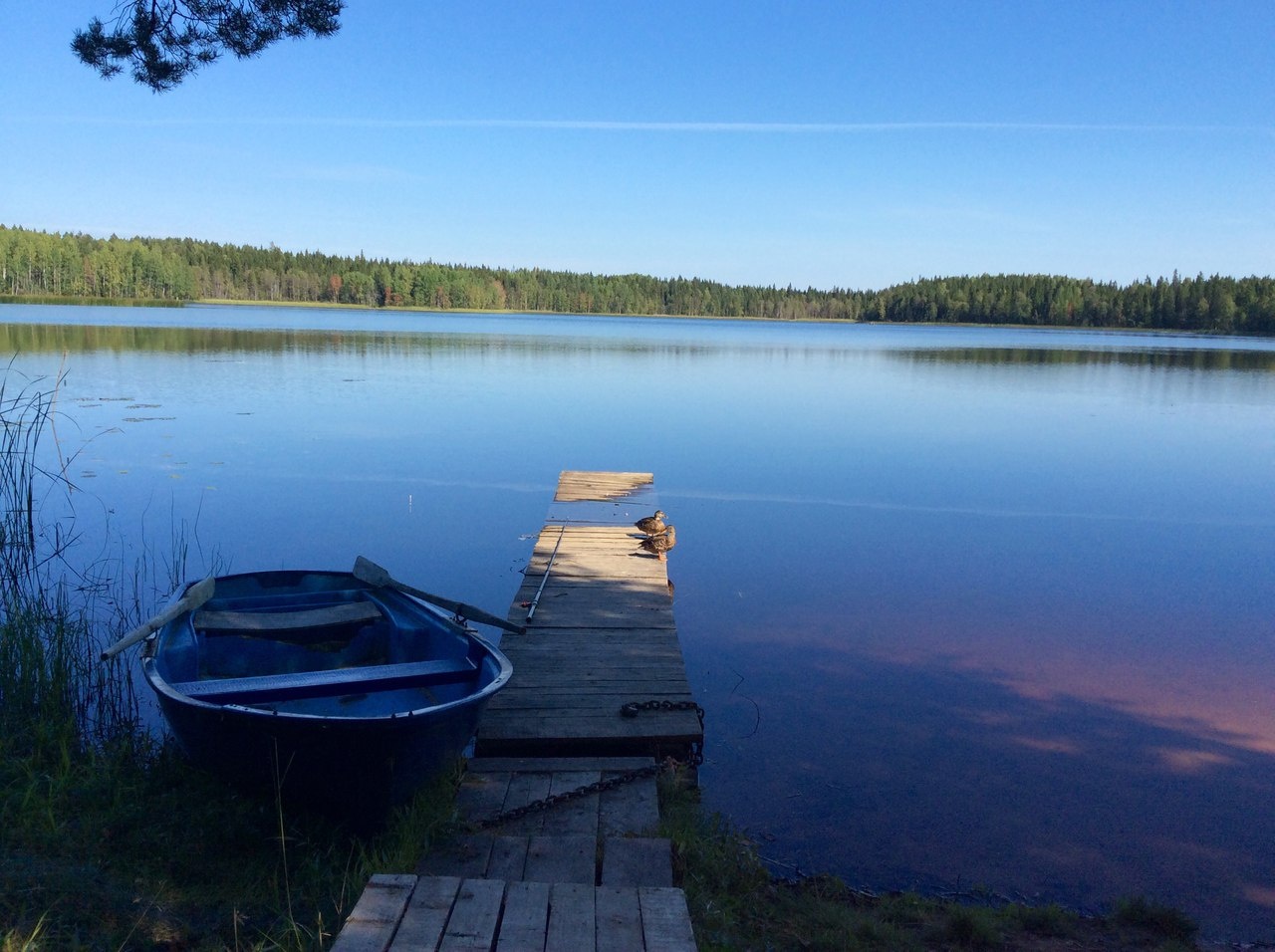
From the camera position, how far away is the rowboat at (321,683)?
11.8 feet

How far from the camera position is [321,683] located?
13.5 ft

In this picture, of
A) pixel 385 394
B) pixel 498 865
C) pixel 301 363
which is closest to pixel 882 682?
pixel 498 865

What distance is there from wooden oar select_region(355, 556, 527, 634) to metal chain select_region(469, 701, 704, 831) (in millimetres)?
831

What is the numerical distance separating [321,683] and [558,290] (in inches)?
5149

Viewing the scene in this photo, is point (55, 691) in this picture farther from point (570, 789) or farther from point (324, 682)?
point (570, 789)

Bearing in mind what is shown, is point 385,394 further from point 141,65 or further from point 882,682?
point 882,682

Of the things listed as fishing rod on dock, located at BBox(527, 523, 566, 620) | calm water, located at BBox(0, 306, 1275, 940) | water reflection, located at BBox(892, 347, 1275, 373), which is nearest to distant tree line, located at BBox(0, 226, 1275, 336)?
water reflection, located at BBox(892, 347, 1275, 373)

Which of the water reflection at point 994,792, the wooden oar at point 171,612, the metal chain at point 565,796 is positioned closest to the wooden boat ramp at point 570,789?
the metal chain at point 565,796

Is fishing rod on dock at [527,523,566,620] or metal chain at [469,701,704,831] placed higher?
fishing rod on dock at [527,523,566,620]

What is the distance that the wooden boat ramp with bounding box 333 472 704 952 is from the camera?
8.92 ft

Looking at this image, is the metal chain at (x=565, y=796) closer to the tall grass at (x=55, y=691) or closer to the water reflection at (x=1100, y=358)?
the tall grass at (x=55, y=691)

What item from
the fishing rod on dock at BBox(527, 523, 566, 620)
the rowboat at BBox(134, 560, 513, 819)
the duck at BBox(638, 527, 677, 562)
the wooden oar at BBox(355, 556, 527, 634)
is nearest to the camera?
the rowboat at BBox(134, 560, 513, 819)

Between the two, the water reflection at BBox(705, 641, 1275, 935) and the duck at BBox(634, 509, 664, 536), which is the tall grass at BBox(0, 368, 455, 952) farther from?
the duck at BBox(634, 509, 664, 536)

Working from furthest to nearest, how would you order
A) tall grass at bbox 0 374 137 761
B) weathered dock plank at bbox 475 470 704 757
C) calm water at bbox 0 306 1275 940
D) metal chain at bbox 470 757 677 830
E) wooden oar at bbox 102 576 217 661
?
weathered dock plank at bbox 475 470 704 757
calm water at bbox 0 306 1275 940
tall grass at bbox 0 374 137 761
wooden oar at bbox 102 576 217 661
metal chain at bbox 470 757 677 830
